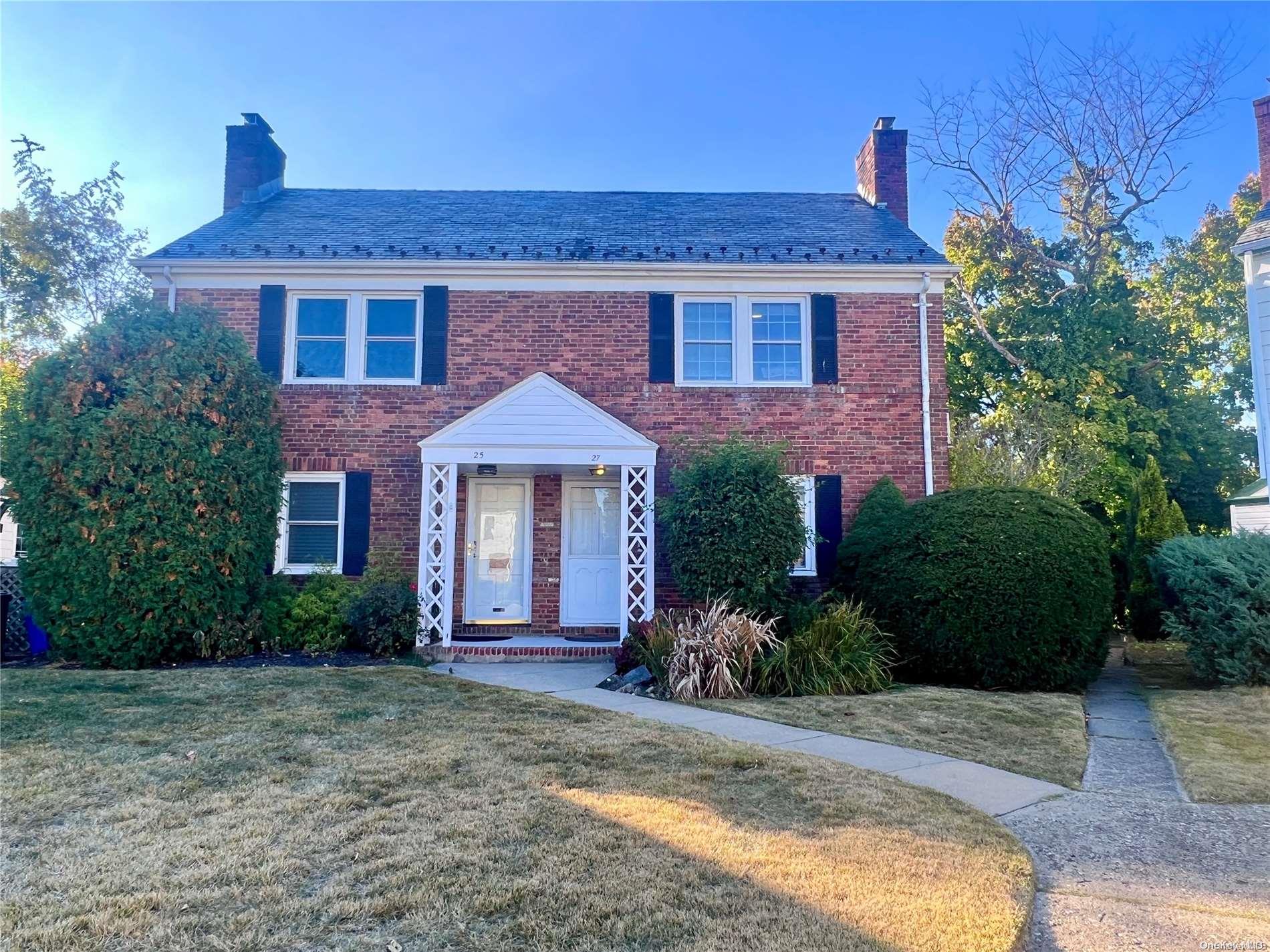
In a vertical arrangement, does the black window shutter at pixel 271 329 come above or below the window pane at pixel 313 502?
above

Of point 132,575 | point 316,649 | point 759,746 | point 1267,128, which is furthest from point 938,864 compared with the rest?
point 1267,128

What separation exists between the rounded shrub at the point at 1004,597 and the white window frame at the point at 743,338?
3361 millimetres

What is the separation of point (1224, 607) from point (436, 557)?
9143 mm

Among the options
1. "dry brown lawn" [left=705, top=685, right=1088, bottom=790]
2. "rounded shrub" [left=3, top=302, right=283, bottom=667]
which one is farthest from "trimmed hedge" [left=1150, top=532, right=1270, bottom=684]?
"rounded shrub" [left=3, top=302, right=283, bottom=667]

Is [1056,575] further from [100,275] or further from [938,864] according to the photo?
[100,275]

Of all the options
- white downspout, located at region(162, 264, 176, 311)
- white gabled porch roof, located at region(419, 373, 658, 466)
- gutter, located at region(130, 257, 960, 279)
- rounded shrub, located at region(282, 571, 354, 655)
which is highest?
gutter, located at region(130, 257, 960, 279)

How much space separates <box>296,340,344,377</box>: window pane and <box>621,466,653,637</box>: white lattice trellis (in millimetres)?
4519

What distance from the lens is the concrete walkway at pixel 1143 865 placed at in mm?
3139

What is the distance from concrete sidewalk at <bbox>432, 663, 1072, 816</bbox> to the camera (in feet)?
16.5

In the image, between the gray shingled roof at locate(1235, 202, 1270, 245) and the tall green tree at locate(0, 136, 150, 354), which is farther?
the tall green tree at locate(0, 136, 150, 354)

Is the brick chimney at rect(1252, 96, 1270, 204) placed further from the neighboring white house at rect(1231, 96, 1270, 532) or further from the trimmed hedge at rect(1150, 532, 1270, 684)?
the trimmed hedge at rect(1150, 532, 1270, 684)

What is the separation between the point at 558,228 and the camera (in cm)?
1296

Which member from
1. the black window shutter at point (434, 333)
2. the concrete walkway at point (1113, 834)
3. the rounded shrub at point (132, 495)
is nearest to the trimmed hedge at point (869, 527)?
the concrete walkway at point (1113, 834)

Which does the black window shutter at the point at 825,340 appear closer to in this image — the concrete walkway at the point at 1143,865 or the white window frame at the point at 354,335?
the white window frame at the point at 354,335
